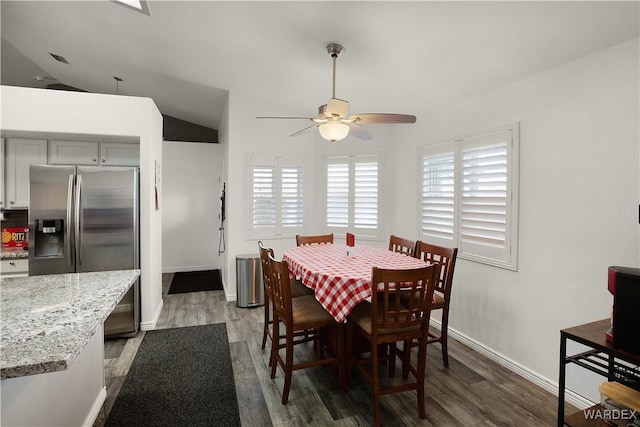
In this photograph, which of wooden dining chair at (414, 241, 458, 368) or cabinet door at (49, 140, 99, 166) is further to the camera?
cabinet door at (49, 140, 99, 166)

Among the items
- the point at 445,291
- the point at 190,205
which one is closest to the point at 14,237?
the point at 190,205

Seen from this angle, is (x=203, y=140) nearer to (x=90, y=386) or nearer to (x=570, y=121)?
(x=90, y=386)

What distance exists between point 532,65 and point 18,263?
5302 millimetres

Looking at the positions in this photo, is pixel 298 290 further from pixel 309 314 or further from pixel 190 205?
pixel 190 205

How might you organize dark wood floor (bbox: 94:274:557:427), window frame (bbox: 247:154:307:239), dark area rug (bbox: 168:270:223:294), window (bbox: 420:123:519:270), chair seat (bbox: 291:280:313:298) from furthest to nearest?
dark area rug (bbox: 168:270:223:294) → window frame (bbox: 247:154:307:239) → chair seat (bbox: 291:280:313:298) → window (bbox: 420:123:519:270) → dark wood floor (bbox: 94:274:557:427)

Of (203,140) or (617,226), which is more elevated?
(203,140)

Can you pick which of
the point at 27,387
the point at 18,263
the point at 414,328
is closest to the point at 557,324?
the point at 414,328

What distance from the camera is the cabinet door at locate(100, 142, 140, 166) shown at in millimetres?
4066

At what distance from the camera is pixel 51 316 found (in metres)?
1.38

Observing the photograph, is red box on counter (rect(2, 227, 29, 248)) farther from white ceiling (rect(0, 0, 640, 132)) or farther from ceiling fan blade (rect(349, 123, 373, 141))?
ceiling fan blade (rect(349, 123, 373, 141))

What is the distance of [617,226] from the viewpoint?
205 cm

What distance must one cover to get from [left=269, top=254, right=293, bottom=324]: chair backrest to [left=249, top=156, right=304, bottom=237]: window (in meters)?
2.01

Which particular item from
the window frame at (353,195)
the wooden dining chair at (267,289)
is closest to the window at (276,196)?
the window frame at (353,195)

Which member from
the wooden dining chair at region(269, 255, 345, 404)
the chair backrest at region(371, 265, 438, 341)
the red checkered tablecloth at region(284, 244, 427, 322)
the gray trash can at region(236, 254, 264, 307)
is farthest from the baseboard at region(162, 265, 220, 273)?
the chair backrest at region(371, 265, 438, 341)
